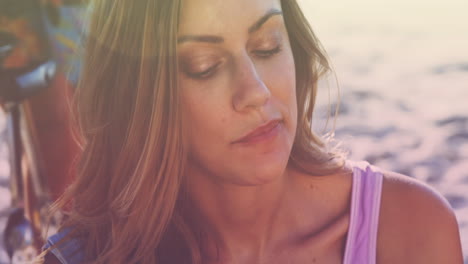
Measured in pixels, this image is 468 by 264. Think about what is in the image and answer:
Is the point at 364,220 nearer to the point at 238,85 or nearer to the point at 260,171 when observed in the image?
the point at 260,171

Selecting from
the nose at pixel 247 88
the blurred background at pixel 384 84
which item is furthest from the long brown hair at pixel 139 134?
the blurred background at pixel 384 84

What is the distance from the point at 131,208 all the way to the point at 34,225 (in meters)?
1.09

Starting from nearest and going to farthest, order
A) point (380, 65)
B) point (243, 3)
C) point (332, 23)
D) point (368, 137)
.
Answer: point (243, 3), point (368, 137), point (380, 65), point (332, 23)

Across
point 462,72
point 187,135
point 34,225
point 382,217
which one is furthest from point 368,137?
point 187,135

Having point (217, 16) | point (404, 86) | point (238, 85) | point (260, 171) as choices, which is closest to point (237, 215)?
point (260, 171)

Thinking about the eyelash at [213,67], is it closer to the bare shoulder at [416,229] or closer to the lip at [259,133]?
the lip at [259,133]

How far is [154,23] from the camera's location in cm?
148

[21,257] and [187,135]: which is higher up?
[187,135]

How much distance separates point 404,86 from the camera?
4578mm

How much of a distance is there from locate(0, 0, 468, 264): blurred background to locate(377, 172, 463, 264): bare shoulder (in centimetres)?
59

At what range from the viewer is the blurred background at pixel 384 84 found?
266 cm

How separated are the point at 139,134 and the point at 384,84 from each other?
3370 mm

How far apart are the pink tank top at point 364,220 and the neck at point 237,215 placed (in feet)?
0.57

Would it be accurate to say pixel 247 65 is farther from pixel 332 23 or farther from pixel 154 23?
pixel 332 23
